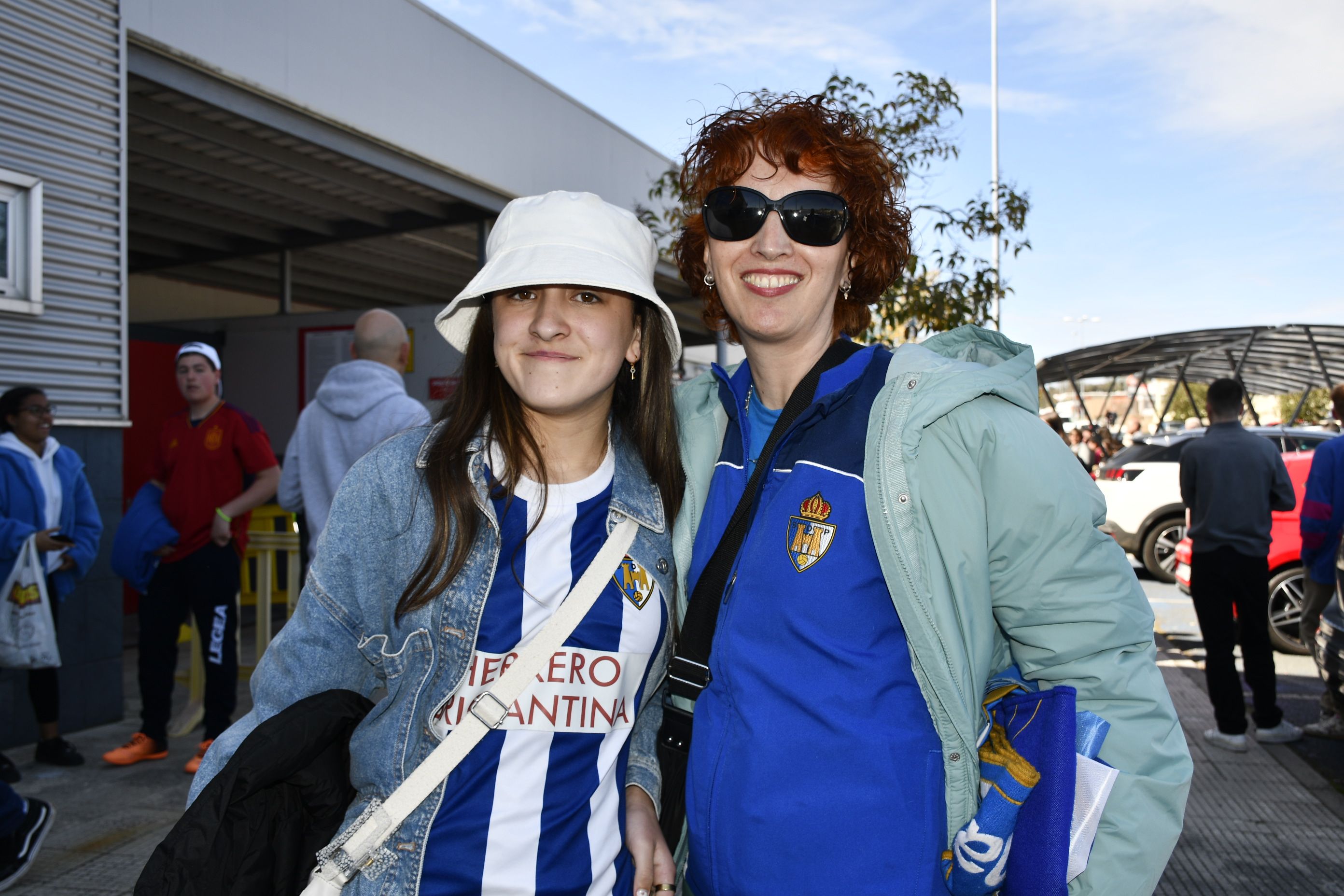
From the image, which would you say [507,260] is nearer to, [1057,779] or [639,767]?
[639,767]

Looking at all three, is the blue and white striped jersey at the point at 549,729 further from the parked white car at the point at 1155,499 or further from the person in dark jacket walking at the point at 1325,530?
the parked white car at the point at 1155,499

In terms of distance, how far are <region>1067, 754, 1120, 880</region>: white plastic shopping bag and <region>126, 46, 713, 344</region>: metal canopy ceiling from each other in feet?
23.0

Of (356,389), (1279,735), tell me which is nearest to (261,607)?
(356,389)

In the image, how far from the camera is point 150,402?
31.8ft

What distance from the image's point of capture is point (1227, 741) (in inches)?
225

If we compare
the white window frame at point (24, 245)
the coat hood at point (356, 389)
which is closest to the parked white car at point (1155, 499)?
the coat hood at point (356, 389)

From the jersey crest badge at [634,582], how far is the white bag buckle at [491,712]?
319mm

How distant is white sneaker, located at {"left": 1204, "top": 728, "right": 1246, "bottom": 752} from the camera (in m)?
5.68

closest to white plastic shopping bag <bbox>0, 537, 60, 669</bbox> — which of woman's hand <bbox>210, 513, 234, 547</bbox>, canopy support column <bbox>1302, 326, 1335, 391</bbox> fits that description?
woman's hand <bbox>210, 513, 234, 547</bbox>

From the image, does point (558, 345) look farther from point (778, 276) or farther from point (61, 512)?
point (61, 512)

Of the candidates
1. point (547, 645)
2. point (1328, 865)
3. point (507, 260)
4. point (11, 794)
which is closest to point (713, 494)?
point (547, 645)

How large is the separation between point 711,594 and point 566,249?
741mm

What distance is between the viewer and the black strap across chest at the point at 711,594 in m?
1.76

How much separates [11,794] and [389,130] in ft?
19.8
